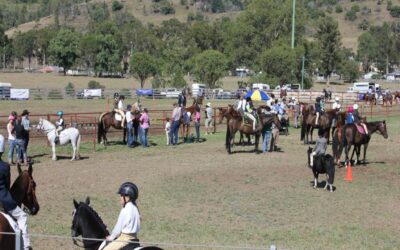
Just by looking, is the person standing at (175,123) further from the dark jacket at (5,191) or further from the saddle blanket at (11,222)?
the saddle blanket at (11,222)

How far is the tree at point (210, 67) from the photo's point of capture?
75.9m

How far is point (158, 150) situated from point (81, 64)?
350 feet

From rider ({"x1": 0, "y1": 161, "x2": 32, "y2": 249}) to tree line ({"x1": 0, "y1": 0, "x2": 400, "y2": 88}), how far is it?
66.1m

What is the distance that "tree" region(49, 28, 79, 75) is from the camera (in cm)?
12350

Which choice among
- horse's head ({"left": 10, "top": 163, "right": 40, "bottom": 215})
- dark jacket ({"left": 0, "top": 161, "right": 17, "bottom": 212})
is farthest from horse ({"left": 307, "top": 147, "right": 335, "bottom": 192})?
dark jacket ({"left": 0, "top": 161, "right": 17, "bottom": 212})

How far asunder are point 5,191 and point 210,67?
68.1 metres

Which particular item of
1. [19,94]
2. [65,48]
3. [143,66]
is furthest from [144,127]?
[65,48]

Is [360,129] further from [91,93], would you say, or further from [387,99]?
[91,93]

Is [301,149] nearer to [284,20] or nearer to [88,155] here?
[88,155]

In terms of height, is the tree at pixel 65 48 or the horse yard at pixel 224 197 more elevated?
the tree at pixel 65 48

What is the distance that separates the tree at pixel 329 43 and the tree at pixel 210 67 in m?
34.9

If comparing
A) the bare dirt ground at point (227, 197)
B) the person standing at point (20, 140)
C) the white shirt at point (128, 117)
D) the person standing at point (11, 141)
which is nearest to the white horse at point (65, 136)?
the bare dirt ground at point (227, 197)

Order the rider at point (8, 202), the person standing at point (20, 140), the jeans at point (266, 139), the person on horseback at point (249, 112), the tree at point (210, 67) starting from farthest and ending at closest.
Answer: the tree at point (210, 67) < the jeans at point (266, 139) < the person on horseback at point (249, 112) < the person standing at point (20, 140) < the rider at point (8, 202)

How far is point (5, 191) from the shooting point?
8633mm
